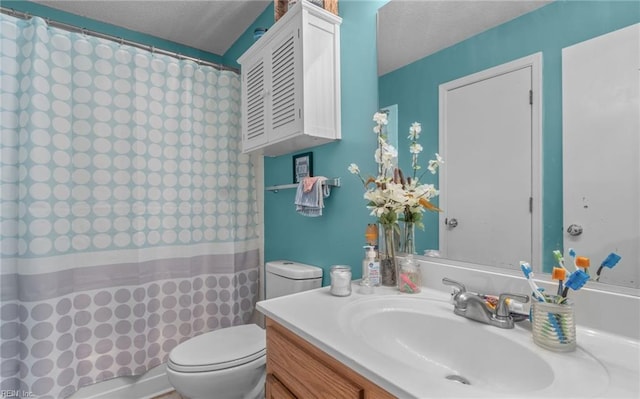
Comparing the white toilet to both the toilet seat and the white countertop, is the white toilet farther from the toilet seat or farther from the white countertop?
the white countertop

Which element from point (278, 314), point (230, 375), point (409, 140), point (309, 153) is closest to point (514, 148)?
point (409, 140)

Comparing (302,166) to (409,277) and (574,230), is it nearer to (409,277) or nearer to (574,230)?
(409,277)

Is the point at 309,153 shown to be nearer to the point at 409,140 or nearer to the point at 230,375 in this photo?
the point at 409,140

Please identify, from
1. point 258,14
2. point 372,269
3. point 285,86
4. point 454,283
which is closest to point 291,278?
point 372,269

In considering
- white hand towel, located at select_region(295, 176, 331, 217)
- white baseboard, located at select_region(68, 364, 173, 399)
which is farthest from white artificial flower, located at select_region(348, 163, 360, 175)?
white baseboard, located at select_region(68, 364, 173, 399)

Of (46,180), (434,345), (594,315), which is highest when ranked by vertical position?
(46,180)

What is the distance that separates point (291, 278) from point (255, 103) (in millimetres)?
975

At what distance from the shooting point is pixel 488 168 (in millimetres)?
953

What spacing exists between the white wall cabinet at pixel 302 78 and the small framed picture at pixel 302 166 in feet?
0.25

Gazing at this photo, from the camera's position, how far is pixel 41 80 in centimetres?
148

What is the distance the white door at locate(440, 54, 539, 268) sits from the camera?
88 centimetres

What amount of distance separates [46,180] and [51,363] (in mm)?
894

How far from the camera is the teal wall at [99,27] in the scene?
6.42 feet

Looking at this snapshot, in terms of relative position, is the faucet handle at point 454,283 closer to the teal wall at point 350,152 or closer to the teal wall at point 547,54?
the teal wall at point 547,54
